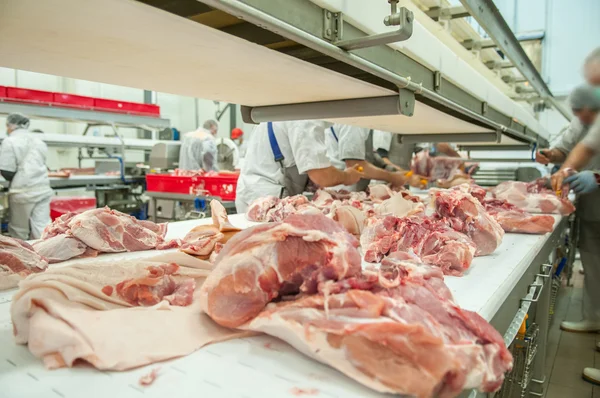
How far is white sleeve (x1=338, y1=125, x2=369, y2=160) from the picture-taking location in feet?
15.4

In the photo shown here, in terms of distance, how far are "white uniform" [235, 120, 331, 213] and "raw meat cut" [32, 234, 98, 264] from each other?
1.80 m

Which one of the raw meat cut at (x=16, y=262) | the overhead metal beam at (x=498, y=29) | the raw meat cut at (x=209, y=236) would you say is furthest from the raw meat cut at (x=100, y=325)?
the overhead metal beam at (x=498, y=29)

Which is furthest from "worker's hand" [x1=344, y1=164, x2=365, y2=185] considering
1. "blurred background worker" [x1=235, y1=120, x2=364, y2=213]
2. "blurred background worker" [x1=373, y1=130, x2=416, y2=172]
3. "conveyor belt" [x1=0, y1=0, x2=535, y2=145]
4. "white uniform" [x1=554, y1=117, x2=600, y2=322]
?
"white uniform" [x1=554, y1=117, x2=600, y2=322]

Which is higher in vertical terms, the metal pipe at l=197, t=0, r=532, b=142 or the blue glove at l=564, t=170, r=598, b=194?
the metal pipe at l=197, t=0, r=532, b=142

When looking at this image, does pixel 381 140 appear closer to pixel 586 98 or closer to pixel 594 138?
pixel 586 98

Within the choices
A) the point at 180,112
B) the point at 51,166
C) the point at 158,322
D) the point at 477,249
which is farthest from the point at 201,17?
the point at 180,112

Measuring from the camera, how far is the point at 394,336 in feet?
2.99

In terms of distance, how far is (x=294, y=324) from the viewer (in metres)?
1.00

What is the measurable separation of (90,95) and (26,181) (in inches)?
244

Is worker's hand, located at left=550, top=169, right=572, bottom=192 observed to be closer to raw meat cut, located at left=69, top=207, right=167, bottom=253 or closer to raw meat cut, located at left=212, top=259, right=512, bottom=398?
raw meat cut, located at left=212, top=259, right=512, bottom=398

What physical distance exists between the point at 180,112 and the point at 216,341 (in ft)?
47.3

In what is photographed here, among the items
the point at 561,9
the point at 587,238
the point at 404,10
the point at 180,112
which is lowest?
the point at 587,238

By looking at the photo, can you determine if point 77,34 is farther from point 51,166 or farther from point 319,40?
point 51,166

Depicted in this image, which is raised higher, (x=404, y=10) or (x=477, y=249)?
(x=404, y=10)
